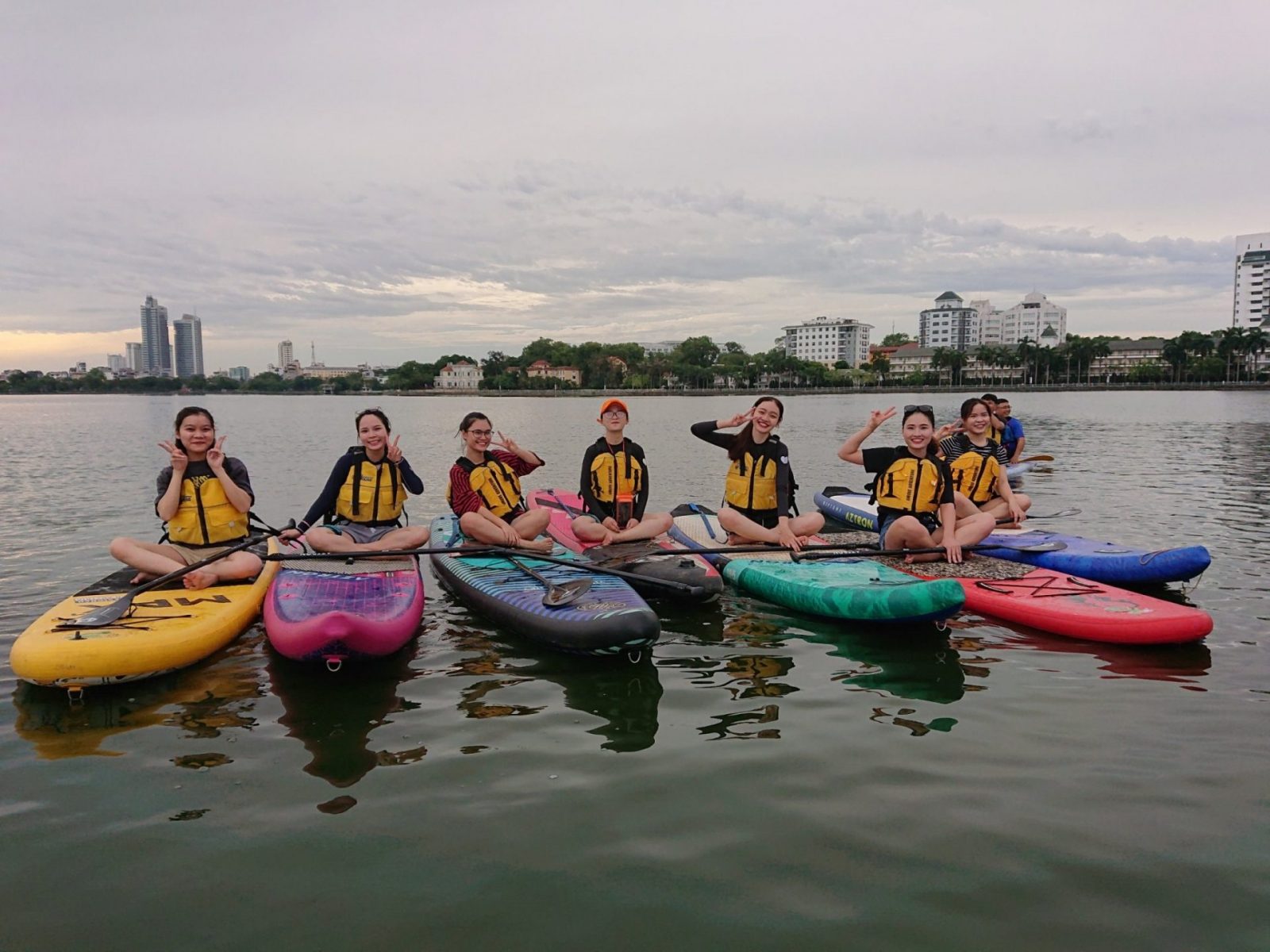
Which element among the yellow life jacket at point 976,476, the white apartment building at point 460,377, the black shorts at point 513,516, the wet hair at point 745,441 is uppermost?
the white apartment building at point 460,377

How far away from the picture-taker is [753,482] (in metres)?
8.67

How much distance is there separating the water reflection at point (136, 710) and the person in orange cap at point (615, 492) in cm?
358

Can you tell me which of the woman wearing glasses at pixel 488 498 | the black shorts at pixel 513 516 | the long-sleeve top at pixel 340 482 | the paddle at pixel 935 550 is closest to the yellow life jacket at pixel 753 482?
the paddle at pixel 935 550

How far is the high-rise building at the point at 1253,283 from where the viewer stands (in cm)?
14488

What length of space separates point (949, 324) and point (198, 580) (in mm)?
186124

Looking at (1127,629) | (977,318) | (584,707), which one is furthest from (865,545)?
(977,318)

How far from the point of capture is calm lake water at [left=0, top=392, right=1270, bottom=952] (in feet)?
11.2

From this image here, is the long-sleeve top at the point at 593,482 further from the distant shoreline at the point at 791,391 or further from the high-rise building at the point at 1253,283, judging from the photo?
the high-rise building at the point at 1253,283

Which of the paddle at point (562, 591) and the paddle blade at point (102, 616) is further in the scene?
the paddle at point (562, 591)

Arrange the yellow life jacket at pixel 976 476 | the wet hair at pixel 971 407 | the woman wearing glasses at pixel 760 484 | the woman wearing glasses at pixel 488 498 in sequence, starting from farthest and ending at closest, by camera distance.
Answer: the wet hair at pixel 971 407
the yellow life jacket at pixel 976 476
the woman wearing glasses at pixel 760 484
the woman wearing glasses at pixel 488 498

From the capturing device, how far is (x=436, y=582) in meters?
9.23

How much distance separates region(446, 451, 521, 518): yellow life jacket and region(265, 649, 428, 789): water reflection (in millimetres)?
1975

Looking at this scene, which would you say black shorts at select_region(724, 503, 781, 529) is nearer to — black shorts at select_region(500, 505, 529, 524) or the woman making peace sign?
black shorts at select_region(500, 505, 529, 524)

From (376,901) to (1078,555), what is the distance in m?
7.14
